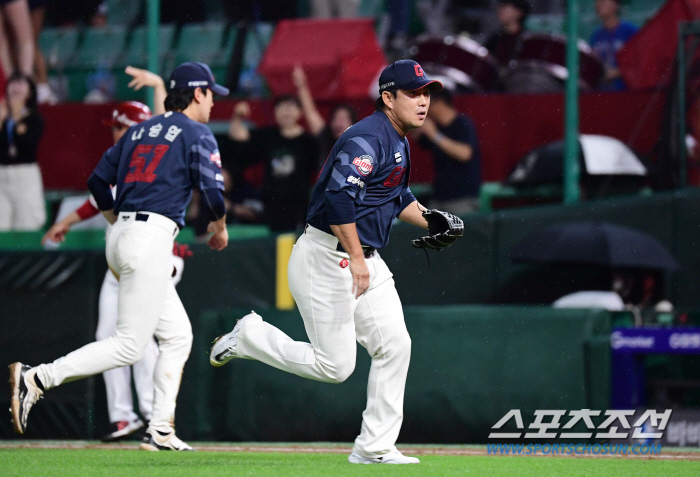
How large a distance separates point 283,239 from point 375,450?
3.35 m

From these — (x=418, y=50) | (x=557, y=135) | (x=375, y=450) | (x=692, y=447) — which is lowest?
(x=692, y=447)

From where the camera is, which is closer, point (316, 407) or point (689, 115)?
point (316, 407)

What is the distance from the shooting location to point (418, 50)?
38.4ft

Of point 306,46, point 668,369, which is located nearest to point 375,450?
point 668,369

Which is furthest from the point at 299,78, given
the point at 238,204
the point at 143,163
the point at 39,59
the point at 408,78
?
the point at 408,78

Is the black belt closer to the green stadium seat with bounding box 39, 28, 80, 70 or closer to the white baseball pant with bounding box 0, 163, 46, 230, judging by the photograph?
the white baseball pant with bounding box 0, 163, 46, 230

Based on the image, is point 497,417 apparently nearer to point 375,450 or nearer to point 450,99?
point 375,450

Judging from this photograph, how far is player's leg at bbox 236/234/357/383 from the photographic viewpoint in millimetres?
5430

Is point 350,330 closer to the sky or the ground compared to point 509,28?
closer to the ground

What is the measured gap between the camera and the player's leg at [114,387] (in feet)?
24.2

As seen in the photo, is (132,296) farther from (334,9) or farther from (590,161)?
(334,9)

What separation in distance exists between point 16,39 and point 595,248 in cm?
626

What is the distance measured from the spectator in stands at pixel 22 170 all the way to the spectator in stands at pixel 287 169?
2141 millimetres

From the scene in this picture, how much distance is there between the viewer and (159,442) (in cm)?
648
